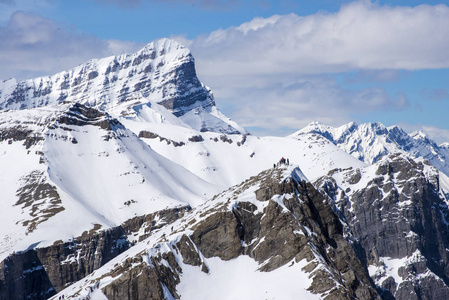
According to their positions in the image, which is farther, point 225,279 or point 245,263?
point 245,263

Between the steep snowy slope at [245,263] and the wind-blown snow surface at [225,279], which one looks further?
the steep snowy slope at [245,263]

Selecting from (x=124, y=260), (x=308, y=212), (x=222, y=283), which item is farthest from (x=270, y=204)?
(x=124, y=260)

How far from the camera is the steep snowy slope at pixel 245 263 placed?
17738 cm

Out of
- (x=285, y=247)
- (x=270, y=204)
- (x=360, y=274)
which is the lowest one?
(x=360, y=274)

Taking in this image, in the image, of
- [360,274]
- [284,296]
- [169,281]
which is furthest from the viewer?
[360,274]

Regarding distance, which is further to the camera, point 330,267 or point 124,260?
point 124,260

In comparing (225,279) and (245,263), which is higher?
(245,263)

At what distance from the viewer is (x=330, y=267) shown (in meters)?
179

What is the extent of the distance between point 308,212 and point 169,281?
40067 millimetres

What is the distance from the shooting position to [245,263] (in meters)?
191

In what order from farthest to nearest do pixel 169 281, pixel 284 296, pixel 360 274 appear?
1. pixel 360 274
2. pixel 169 281
3. pixel 284 296

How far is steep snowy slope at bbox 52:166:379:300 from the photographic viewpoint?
177 metres

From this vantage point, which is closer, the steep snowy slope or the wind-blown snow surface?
the wind-blown snow surface

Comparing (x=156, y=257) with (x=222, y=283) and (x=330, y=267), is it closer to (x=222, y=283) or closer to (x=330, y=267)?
(x=222, y=283)
